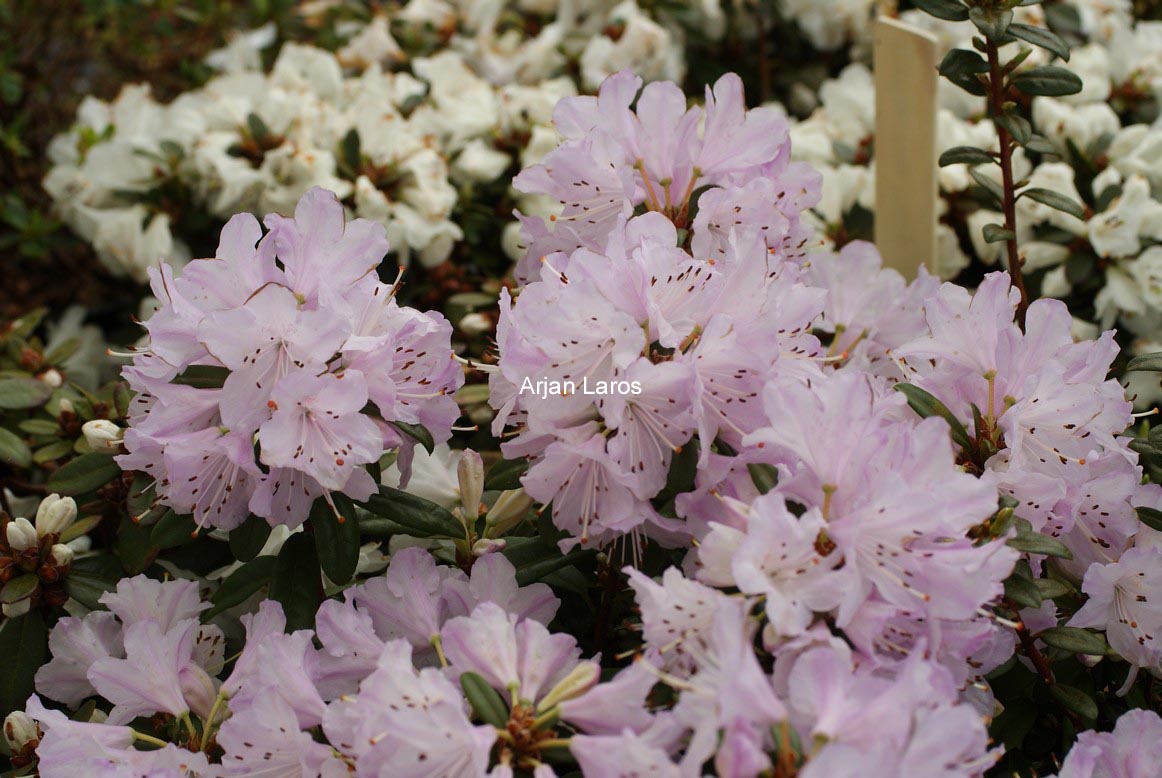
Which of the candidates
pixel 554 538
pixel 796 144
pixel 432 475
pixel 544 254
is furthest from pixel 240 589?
pixel 796 144

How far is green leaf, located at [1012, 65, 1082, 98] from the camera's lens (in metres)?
1.30

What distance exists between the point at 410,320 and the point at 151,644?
371 millimetres

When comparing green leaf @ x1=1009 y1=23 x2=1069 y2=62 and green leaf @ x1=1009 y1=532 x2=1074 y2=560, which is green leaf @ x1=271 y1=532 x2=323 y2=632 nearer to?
green leaf @ x1=1009 y1=532 x2=1074 y2=560

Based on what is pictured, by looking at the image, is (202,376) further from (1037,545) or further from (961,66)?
(961,66)

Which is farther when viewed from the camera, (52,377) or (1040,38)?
(52,377)

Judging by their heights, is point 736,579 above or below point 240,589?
above

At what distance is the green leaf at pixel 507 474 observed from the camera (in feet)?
3.46

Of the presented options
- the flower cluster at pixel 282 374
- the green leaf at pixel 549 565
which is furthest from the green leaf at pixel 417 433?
the green leaf at pixel 549 565

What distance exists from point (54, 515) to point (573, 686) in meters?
0.65

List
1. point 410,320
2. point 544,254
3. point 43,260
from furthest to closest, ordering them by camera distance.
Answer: point 43,260
point 544,254
point 410,320

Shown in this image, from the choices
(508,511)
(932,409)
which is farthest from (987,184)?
(508,511)

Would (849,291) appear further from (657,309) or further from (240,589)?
(240,589)

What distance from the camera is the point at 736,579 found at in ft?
2.62

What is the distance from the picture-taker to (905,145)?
1532 millimetres
